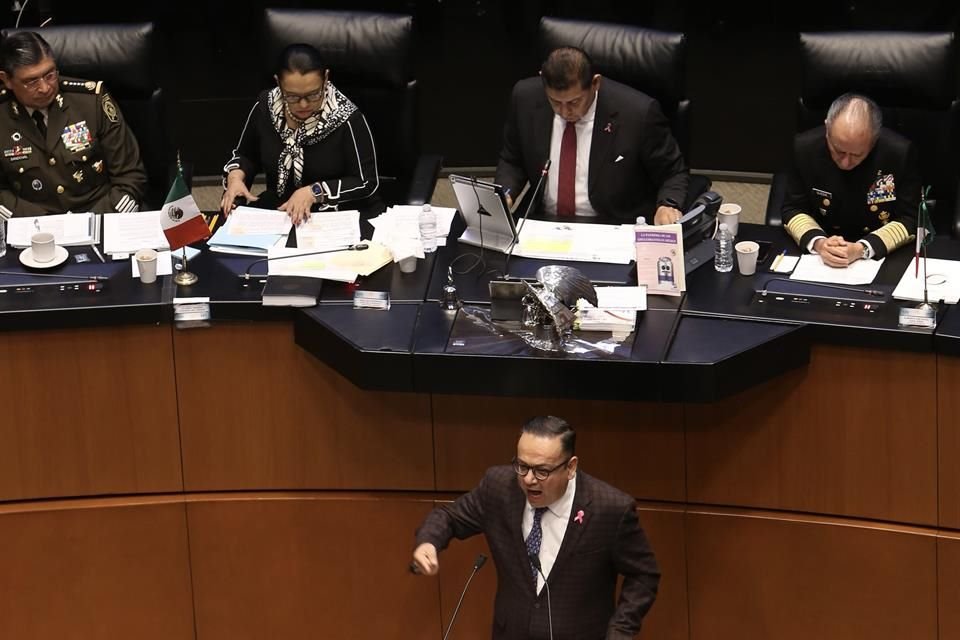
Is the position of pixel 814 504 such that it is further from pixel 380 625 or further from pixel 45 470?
pixel 45 470

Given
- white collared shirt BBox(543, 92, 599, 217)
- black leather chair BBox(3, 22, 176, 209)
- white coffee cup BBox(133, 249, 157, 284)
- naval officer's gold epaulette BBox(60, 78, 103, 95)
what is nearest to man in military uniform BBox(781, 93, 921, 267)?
white collared shirt BBox(543, 92, 599, 217)

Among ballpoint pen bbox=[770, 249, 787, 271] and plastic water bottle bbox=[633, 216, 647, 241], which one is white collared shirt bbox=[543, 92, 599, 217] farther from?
ballpoint pen bbox=[770, 249, 787, 271]

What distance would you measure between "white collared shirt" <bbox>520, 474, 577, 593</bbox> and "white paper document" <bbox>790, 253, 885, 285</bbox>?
43.6 inches

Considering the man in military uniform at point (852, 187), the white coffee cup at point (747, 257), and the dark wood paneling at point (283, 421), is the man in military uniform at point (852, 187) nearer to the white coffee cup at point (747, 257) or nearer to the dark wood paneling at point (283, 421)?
the white coffee cup at point (747, 257)

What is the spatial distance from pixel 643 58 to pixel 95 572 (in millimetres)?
2360

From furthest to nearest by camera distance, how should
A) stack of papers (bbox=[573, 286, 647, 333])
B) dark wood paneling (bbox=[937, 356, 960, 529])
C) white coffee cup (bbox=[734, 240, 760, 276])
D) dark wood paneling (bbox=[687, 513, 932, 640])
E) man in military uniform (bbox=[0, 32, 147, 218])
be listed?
man in military uniform (bbox=[0, 32, 147, 218]) → white coffee cup (bbox=[734, 240, 760, 276]) → dark wood paneling (bbox=[687, 513, 932, 640]) → stack of papers (bbox=[573, 286, 647, 333]) → dark wood paneling (bbox=[937, 356, 960, 529])

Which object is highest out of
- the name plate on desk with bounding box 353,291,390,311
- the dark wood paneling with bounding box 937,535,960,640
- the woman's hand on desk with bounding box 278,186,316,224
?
the woman's hand on desk with bounding box 278,186,316,224

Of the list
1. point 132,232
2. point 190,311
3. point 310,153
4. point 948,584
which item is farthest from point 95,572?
point 948,584

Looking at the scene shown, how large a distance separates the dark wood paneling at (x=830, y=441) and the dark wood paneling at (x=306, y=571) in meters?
0.89

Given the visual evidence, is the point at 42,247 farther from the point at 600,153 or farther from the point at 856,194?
the point at 856,194

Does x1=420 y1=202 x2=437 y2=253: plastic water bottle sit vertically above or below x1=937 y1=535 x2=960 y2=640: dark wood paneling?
above

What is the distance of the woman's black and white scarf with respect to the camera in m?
5.49

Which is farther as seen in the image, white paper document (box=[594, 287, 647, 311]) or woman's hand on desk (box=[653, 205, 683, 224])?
woman's hand on desk (box=[653, 205, 683, 224])

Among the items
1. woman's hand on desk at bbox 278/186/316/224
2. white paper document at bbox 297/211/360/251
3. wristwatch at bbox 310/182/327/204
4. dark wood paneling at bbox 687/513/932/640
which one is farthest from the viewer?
wristwatch at bbox 310/182/327/204
